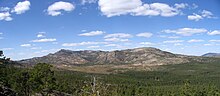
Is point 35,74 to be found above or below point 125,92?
above

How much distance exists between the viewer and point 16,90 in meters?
76.7

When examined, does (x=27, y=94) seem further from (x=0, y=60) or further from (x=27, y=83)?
(x=0, y=60)

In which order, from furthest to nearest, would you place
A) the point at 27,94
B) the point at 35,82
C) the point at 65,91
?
the point at 65,91
the point at 27,94
the point at 35,82

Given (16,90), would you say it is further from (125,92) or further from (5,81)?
(125,92)

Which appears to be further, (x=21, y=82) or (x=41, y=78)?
(x=41, y=78)

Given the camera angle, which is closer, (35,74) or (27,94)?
(35,74)

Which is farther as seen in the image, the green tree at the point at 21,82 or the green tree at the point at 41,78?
the green tree at the point at 41,78

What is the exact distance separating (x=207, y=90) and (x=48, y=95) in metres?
50.5

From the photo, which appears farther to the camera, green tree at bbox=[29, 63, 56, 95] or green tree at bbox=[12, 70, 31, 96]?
green tree at bbox=[29, 63, 56, 95]

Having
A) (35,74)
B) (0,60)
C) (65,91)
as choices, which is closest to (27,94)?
(35,74)

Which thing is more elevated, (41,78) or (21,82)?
(41,78)

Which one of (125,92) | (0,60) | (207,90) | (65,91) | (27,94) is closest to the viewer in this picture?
(0,60)

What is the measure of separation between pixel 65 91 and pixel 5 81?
28907mm

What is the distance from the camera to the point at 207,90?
106375 mm
